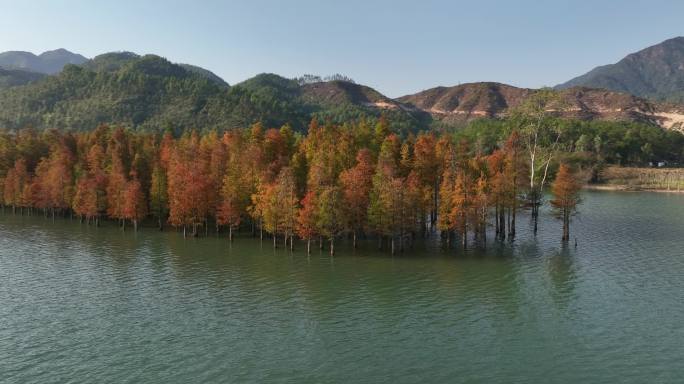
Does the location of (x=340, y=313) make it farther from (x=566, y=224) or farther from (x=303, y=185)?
(x=566, y=224)

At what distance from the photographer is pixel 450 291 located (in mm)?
63750

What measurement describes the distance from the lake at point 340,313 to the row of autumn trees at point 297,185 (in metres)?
6.51

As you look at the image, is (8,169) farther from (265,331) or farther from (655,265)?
(655,265)

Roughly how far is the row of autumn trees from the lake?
6.51 m

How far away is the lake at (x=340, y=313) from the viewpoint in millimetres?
42000

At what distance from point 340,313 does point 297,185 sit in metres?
42.1

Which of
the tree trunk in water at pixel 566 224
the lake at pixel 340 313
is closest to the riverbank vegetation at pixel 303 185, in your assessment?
the tree trunk in water at pixel 566 224

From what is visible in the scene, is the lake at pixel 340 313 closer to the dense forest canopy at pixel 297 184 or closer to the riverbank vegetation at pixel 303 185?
the riverbank vegetation at pixel 303 185

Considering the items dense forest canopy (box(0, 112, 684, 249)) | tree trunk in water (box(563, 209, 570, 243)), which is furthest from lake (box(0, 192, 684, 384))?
dense forest canopy (box(0, 112, 684, 249))

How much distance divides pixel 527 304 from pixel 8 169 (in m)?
140

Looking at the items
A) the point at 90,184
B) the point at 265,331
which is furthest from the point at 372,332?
the point at 90,184

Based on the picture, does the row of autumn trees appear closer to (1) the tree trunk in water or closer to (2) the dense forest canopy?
(2) the dense forest canopy

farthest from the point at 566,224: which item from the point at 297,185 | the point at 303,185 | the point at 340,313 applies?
the point at 340,313

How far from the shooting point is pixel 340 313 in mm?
55938
